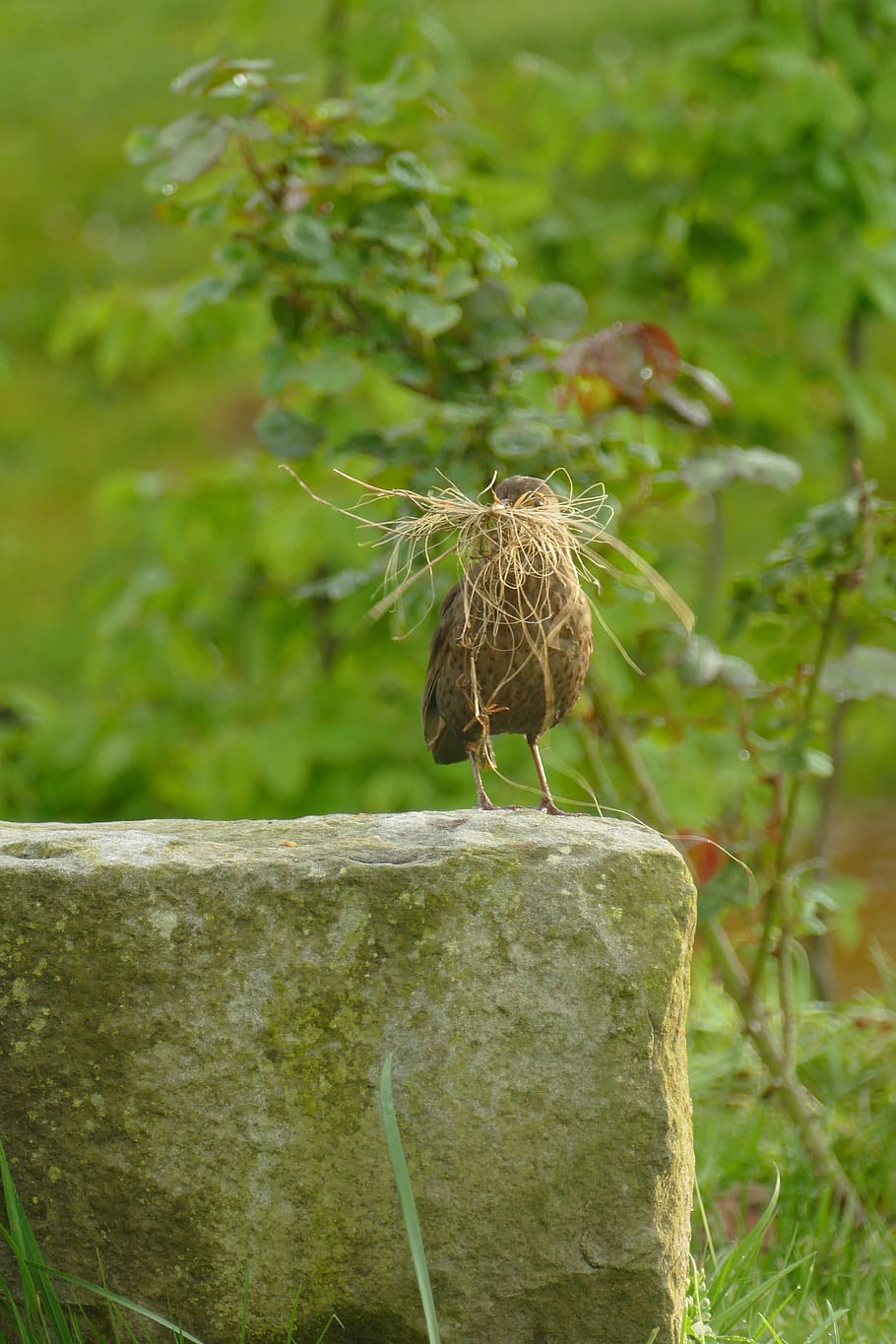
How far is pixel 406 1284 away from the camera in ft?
8.36

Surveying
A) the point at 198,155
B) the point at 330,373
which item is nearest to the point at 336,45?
the point at 198,155

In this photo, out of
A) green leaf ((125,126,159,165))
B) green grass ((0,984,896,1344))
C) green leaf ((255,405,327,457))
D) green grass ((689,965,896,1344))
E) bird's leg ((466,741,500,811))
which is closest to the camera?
green grass ((0,984,896,1344))

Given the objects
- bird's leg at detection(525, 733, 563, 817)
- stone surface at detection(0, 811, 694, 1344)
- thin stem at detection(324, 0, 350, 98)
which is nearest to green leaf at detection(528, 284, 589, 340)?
bird's leg at detection(525, 733, 563, 817)

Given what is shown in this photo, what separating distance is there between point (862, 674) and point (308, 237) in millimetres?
1776

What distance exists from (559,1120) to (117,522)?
4.31 metres

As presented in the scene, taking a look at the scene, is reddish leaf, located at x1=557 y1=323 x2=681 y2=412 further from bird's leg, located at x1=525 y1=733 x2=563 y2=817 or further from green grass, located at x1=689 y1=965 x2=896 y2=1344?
green grass, located at x1=689 y1=965 x2=896 y2=1344

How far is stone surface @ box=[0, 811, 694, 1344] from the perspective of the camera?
99.4 inches

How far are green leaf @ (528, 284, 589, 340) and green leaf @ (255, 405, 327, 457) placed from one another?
64 cm

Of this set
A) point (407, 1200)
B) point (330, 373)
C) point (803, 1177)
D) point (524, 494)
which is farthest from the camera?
point (803, 1177)

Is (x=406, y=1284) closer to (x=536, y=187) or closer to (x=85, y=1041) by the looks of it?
(x=85, y=1041)

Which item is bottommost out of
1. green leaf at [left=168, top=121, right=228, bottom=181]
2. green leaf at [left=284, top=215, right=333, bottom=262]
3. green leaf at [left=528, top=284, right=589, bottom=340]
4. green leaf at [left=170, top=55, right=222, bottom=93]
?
green leaf at [left=528, top=284, right=589, bottom=340]

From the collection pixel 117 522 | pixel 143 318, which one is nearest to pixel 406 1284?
pixel 143 318

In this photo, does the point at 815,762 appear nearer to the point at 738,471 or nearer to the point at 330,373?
the point at 738,471

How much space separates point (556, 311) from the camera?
3.65 meters
